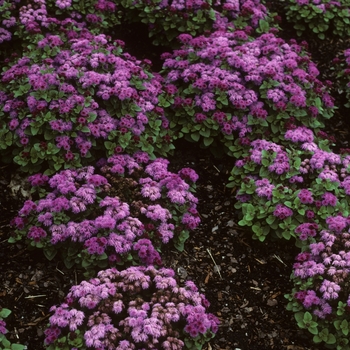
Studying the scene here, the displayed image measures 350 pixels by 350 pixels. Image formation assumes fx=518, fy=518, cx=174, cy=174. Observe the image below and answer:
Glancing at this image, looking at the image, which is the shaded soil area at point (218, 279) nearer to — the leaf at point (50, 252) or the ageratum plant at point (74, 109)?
the leaf at point (50, 252)

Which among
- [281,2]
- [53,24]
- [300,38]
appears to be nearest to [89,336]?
[53,24]

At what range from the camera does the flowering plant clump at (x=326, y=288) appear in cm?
482

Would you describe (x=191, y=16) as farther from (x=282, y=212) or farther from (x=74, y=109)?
(x=282, y=212)

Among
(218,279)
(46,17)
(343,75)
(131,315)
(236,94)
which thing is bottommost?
(218,279)

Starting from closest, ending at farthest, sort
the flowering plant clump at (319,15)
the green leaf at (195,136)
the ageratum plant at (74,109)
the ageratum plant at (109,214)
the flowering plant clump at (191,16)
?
the ageratum plant at (109,214) < the ageratum plant at (74,109) < the green leaf at (195,136) < the flowering plant clump at (191,16) < the flowering plant clump at (319,15)

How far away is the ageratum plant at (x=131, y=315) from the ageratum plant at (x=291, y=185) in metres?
1.38

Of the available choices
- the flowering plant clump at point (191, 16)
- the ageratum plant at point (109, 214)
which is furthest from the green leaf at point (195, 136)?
the flowering plant clump at point (191, 16)

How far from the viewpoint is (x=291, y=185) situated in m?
6.03

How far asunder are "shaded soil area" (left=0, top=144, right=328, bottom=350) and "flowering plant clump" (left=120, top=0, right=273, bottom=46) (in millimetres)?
2775

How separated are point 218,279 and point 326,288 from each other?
125 cm

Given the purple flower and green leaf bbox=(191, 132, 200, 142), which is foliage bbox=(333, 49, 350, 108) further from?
the purple flower

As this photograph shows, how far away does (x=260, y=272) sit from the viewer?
18.9 ft

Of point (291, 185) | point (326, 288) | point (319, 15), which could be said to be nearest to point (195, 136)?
point (291, 185)

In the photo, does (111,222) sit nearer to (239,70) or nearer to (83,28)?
(239,70)
